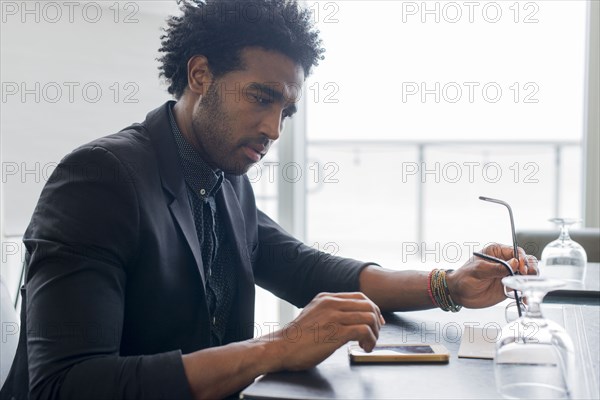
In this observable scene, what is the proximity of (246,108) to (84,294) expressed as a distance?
1.91 feet

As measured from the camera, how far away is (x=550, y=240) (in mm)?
2080

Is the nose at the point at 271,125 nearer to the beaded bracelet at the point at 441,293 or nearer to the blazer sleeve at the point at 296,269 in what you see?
the blazer sleeve at the point at 296,269

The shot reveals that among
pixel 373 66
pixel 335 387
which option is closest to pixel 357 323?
pixel 335 387

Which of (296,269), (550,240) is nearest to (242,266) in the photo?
(296,269)

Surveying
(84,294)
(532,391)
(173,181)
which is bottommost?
(532,391)

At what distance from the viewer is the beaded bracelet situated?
1.34 metres

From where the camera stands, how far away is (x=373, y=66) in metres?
2.92

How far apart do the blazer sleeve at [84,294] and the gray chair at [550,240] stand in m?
1.40

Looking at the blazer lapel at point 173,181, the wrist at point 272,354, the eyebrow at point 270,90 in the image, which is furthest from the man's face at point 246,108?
the wrist at point 272,354

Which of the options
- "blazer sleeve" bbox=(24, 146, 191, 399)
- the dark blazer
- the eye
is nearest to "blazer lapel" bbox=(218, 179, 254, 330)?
the dark blazer

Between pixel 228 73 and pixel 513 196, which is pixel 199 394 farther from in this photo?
pixel 513 196

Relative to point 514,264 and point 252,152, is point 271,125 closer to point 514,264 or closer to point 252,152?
point 252,152

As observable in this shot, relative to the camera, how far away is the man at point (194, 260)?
0.96 m

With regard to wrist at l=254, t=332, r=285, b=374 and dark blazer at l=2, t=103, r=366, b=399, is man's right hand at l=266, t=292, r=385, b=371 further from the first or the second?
dark blazer at l=2, t=103, r=366, b=399
